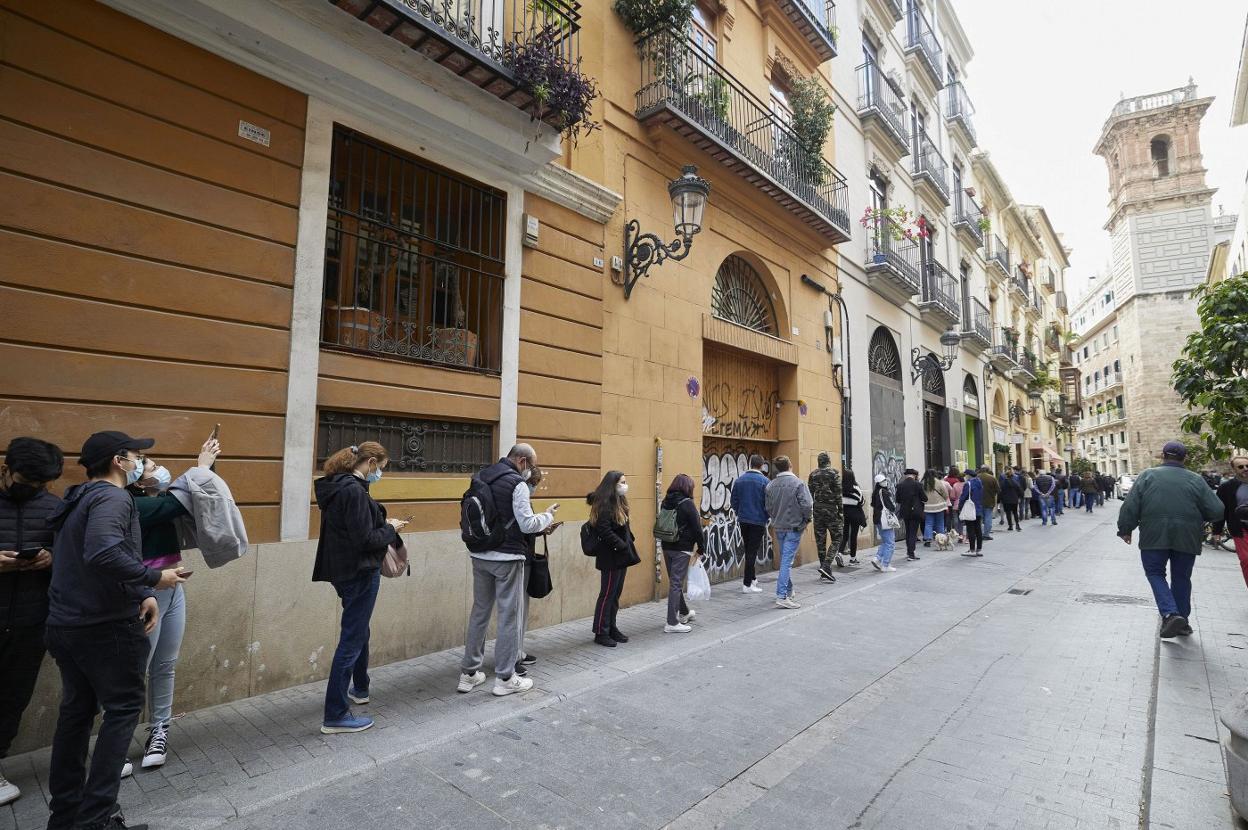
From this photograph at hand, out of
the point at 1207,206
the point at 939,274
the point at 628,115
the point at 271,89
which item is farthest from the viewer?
the point at 1207,206

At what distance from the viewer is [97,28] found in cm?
414

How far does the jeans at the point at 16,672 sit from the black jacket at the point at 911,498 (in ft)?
39.6

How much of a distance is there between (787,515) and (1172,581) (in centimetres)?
374

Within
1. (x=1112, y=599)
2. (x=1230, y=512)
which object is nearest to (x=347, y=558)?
(x=1230, y=512)

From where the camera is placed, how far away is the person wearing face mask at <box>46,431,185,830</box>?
2645 millimetres

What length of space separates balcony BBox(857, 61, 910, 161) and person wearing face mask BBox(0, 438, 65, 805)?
1578 cm

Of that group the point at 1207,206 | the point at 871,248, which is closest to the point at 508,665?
the point at 871,248

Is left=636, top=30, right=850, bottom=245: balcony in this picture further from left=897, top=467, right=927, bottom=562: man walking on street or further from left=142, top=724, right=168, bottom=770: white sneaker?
left=142, top=724, right=168, bottom=770: white sneaker

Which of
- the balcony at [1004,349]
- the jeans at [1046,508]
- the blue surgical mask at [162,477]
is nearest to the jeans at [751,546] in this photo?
the blue surgical mask at [162,477]

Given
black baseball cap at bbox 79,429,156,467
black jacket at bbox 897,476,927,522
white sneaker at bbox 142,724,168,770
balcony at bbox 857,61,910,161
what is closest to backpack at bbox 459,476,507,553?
white sneaker at bbox 142,724,168,770

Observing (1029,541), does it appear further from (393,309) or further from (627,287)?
(393,309)

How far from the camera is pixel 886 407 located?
14688 millimetres

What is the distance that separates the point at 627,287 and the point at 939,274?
13824mm

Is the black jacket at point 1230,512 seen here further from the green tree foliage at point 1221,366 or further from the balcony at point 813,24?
the balcony at point 813,24
